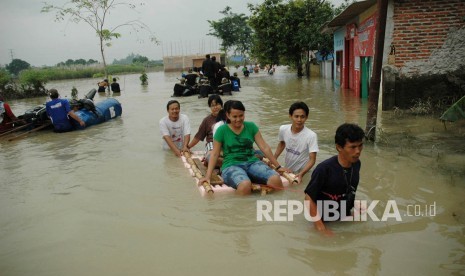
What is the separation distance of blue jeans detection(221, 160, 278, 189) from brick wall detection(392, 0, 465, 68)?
20.9ft

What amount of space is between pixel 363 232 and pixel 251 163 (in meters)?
1.68

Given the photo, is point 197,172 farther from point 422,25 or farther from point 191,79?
point 191,79

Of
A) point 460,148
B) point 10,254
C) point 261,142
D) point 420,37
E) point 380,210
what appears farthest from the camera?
point 420,37

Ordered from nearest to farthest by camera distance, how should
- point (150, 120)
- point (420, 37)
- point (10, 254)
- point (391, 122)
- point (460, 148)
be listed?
point (10, 254) < point (460, 148) < point (391, 122) < point (420, 37) < point (150, 120)

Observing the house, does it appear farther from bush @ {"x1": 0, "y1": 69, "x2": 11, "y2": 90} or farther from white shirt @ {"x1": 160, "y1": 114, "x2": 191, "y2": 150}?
bush @ {"x1": 0, "y1": 69, "x2": 11, "y2": 90}

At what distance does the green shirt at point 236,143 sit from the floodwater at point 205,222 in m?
0.52

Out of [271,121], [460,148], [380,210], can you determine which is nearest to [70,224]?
[380,210]

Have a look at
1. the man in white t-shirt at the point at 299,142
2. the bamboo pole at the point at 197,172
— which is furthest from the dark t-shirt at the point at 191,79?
the man in white t-shirt at the point at 299,142

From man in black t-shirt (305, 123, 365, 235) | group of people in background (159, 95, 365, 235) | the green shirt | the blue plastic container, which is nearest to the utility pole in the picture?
group of people in background (159, 95, 365, 235)

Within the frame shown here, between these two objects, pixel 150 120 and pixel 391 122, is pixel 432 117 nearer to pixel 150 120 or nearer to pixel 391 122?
pixel 391 122

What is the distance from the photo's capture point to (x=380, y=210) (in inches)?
157

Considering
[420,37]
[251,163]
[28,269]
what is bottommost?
[28,269]

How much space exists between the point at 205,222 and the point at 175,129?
3.07 meters

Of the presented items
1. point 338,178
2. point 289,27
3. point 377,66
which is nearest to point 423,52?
point 377,66
